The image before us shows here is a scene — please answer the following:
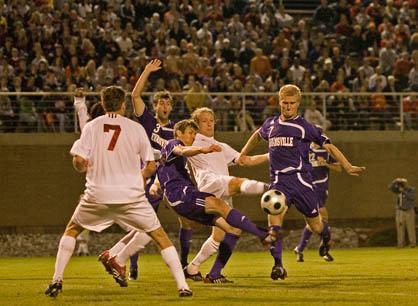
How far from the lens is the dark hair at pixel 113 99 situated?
1118cm

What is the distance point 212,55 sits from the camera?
85.4 feet

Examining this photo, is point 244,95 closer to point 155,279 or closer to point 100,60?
point 100,60

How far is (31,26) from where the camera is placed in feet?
79.9

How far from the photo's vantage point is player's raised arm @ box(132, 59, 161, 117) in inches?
474

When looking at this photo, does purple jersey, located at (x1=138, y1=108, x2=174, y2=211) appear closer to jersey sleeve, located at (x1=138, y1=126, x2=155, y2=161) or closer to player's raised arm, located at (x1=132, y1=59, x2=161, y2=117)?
player's raised arm, located at (x1=132, y1=59, x2=161, y2=117)

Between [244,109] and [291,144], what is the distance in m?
10.3

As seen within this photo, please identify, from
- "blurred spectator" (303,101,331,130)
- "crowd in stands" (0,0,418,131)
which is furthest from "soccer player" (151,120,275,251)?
"blurred spectator" (303,101,331,130)

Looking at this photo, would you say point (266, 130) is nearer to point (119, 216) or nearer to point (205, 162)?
point (205, 162)

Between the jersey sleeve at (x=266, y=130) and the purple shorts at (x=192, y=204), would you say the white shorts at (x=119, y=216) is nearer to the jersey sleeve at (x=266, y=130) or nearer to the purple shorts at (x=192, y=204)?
the purple shorts at (x=192, y=204)

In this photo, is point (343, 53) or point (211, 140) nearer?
point (211, 140)

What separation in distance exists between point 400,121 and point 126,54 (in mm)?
6061

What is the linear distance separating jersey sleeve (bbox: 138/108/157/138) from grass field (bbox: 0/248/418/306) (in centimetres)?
185

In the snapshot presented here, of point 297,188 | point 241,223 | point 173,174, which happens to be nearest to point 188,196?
point 173,174

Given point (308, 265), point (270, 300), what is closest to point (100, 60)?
point (308, 265)
